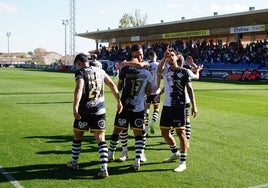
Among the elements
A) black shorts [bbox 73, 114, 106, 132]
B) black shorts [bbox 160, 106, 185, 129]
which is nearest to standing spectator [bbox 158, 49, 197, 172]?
black shorts [bbox 160, 106, 185, 129]

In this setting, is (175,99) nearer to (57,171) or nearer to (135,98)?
(135,98)

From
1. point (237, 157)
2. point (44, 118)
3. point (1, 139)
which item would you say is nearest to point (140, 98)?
point (237, 157)

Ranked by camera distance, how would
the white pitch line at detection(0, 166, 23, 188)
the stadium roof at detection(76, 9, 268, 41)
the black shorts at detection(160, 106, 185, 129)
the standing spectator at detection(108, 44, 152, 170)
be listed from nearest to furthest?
the white pitch line at detection(0, 166, 23, 188) → the black shorts at detection(160, 106, 185, 129) → the standing spectator at detection(108, 44, 152, 170) → the stadium roof at detection(76, 9, 268, 41)

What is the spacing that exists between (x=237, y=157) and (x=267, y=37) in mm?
38078

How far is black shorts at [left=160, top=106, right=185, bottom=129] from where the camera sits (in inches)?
273

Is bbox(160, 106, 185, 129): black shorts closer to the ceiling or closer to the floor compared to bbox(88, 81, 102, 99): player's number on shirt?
closer to the floor

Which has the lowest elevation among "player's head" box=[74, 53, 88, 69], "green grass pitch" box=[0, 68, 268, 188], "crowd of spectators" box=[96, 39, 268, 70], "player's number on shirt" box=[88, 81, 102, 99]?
"green grass pitch" box=[0, 68, 268, 188]

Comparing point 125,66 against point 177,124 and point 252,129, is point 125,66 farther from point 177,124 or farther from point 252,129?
point 252,129

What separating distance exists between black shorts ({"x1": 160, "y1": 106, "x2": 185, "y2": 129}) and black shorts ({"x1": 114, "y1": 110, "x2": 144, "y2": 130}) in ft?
1.27

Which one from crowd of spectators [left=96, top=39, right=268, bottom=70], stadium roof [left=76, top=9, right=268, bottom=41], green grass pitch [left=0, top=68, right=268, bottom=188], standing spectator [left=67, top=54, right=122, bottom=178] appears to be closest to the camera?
green grass pitch [left=0, top=68, right=268, bottom=188]

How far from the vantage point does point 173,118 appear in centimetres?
696

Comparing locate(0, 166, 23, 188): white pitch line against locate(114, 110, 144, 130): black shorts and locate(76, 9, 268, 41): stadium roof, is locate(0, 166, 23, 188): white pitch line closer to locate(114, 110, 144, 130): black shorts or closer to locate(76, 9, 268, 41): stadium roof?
locate(114, 110, 144, 130): black shorts

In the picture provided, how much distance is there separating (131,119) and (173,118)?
0.73m

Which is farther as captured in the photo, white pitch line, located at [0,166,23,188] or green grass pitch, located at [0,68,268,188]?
green grass pitch, located at [0,68,268,188]
